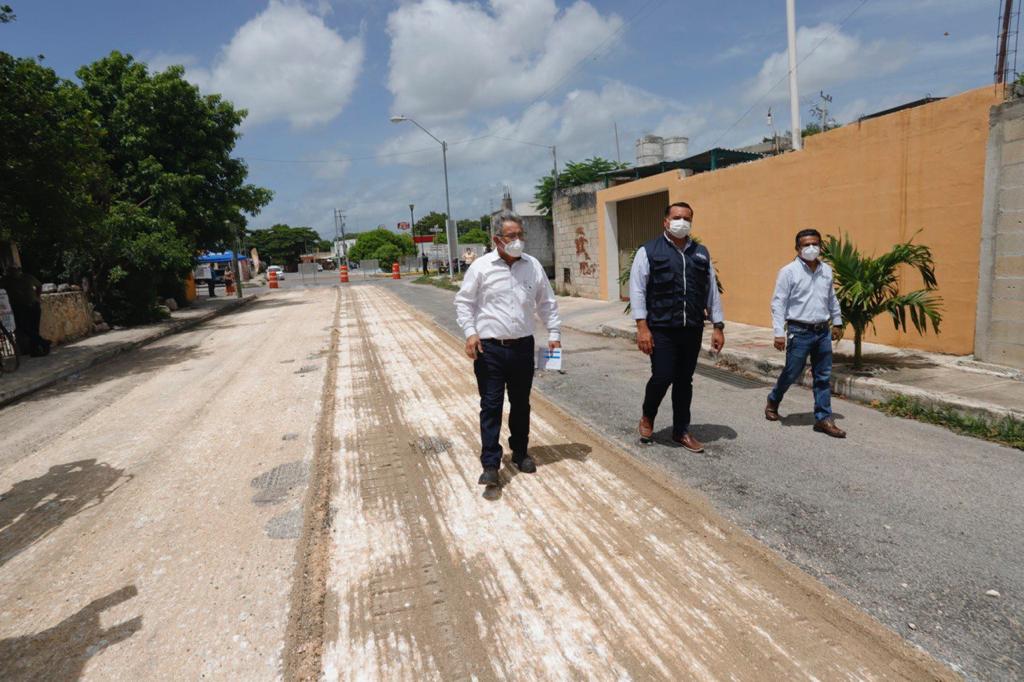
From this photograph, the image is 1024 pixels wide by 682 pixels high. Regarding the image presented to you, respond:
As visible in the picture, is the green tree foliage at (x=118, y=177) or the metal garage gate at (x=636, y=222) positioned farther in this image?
the metal garage gate at (x=636, y=222)

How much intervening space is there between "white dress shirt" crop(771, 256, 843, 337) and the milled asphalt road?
946 millimetres

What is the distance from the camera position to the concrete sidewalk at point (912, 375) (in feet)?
16.6

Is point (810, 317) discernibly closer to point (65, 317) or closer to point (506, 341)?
point (506, 341)

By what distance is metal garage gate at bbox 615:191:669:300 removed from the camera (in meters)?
15.0

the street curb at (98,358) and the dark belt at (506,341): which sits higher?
the dark belt at (506,341)

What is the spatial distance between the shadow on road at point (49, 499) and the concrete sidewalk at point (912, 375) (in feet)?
21.9

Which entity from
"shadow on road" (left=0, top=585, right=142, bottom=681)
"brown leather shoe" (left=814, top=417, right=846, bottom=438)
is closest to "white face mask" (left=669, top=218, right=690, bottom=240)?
"brown leather shoe" (left=814, top=417, right=846, bottom=438)

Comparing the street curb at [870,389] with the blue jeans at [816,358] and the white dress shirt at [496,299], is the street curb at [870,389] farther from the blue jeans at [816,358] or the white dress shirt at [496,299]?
the white dress shirt at [496,299]

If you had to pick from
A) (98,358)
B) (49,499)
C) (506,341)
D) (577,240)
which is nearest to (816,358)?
(506,341)

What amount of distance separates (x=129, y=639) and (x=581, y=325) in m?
10.7

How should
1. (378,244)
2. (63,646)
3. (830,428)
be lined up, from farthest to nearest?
(378,244)
(830,428)
(63,646)

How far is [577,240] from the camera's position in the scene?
1861 centimetres

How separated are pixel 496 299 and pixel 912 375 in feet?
15.8

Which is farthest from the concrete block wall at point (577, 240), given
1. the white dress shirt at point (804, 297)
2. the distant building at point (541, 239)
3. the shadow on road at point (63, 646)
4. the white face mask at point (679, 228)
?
the shadow on road at point (63, 646)
